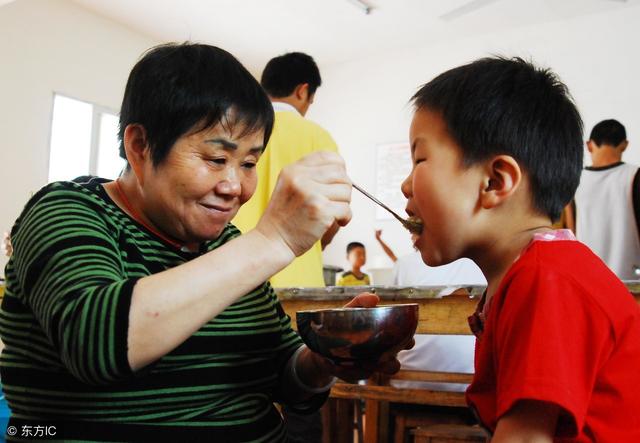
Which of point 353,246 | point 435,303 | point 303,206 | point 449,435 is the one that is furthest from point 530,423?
point 353,246

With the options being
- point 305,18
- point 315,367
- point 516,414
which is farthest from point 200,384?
point 305,18

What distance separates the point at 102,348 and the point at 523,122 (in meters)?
0.82

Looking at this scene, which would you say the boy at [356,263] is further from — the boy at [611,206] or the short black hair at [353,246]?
the boy at [611,206]

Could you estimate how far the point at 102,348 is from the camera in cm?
81

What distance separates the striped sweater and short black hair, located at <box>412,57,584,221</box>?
54 centimetres

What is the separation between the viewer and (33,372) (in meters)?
1.02

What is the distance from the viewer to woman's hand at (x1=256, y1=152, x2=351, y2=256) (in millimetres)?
915

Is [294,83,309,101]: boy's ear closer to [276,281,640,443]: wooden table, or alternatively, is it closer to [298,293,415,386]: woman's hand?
[276,281,640,443]: wooden table

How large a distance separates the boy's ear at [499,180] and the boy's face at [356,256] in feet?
21.2

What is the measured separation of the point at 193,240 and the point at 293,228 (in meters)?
0.36

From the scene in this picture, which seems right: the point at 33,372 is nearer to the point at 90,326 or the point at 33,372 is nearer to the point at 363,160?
the point at 90,326

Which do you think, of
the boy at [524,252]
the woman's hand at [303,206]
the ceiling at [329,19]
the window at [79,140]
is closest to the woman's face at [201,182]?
the woman's hand at [303,206]

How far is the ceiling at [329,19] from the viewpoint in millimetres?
7082

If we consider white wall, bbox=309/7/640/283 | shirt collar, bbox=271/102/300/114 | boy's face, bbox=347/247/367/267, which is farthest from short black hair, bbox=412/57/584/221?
boy's face, bbox=347/247/367/267
